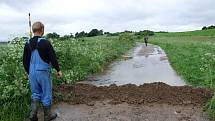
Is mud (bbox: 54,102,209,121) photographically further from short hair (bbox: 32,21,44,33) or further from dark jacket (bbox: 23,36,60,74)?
short hair (bbox: 32,21,44,33)

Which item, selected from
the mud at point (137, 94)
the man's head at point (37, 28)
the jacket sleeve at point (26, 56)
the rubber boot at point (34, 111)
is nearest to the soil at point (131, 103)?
the mud at point (137, 94)

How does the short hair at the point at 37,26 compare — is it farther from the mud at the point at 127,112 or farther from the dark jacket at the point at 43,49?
the mud at the point at 127,112

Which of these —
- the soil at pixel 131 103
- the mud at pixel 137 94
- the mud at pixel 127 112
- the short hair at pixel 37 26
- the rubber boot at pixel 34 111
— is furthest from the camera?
the mud at pixel 137 94

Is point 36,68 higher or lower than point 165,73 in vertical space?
higher

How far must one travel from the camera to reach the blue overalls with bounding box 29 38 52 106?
8555 millimetres

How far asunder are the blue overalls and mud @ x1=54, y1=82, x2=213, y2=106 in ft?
5.70

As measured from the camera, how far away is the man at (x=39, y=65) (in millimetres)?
8499

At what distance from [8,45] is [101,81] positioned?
5.13 meters

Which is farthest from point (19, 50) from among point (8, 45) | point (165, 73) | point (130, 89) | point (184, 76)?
point (165, 73)

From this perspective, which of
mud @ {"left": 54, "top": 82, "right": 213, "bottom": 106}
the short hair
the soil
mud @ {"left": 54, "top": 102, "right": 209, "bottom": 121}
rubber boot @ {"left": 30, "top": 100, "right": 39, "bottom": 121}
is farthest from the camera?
mud @ {"left": 54, "top": 82, "right": 213, "bottom": 106}

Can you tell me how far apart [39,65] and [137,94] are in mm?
3333

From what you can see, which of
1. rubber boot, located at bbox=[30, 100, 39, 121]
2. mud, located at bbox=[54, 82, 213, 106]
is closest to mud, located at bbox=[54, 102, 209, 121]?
mud, located at bbox=[54, 82, 213, 106]

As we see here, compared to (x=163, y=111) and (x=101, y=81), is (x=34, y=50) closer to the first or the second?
(x=163, y=111)

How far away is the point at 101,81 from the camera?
16.2 metres
